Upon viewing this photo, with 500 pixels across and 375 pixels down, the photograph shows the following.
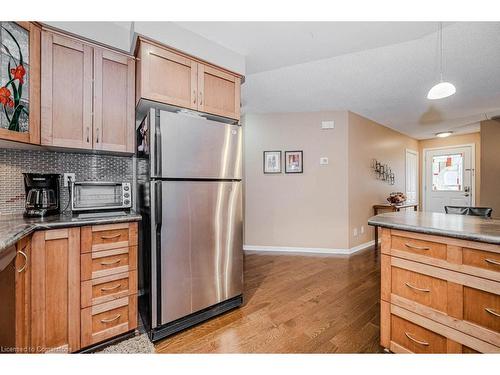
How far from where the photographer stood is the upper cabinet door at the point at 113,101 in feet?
6.16

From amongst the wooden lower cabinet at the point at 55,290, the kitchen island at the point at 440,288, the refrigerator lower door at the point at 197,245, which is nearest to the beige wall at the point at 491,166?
the kitchen island at the point at 440,288

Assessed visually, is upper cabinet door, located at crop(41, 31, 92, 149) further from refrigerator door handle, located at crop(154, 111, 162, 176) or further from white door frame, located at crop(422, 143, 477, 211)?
white door frame, located at crop(422, 143, 477, 211)

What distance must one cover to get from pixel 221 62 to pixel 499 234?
7.41ft

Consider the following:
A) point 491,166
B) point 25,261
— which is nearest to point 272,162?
point 25,261

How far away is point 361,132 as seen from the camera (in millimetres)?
4277

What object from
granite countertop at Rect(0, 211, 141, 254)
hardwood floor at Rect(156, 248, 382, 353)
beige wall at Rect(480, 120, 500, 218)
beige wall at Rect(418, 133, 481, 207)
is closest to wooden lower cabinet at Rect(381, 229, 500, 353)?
hardwood floor at Rect(156, 248, 382, 353)

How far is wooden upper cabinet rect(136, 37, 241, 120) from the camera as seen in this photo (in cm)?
179

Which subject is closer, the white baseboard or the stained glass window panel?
the stained glass window panel

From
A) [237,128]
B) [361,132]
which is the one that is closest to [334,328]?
[237,128]

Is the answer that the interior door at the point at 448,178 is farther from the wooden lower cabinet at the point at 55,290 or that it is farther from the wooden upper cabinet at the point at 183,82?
the wooden lower cabinet at the point at 55,290

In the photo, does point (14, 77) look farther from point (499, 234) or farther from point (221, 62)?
point (499, 234)

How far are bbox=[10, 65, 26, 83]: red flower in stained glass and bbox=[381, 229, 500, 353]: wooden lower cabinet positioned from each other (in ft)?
8.87
